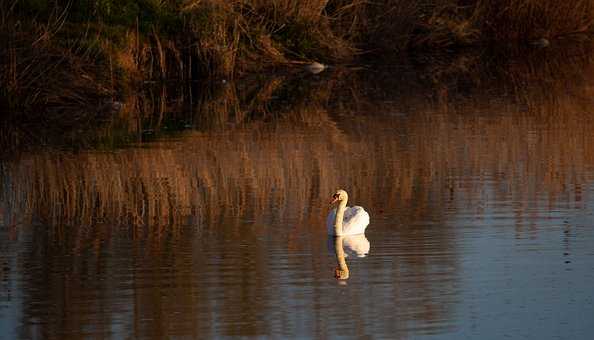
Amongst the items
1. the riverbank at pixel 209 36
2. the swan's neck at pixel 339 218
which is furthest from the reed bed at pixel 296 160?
the riverbank at pixel 209 36

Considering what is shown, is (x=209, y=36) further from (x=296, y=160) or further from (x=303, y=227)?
(x=303, y=227)

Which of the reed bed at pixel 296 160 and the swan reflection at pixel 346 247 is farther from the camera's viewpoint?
the reed bed at pixel 296 160

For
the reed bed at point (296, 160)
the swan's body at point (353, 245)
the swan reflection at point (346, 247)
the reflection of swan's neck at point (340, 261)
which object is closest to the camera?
the reflection of swan's neck at point (340, 261)

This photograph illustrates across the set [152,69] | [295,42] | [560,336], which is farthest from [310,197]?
[295,42]

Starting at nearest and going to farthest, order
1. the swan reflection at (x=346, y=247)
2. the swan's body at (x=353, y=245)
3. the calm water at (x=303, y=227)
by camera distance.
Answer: the calm water at (x=303, y=227), the swan reflection at (x=346, y=247), the swan's body at (x=353, y=245)

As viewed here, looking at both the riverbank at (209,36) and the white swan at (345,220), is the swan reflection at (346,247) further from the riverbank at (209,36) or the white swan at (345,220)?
the riverbank at (209,36)

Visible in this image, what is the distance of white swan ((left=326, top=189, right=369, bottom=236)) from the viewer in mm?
11086

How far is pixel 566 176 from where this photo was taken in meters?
13.6

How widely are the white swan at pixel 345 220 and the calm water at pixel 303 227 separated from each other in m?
0.13

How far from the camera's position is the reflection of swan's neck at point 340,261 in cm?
978

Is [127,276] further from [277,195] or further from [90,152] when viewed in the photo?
[90,152]

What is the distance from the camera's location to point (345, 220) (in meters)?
11.3

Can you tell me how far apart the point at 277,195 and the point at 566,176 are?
3072 mm

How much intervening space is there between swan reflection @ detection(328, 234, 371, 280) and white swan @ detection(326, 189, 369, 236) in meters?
0.06
